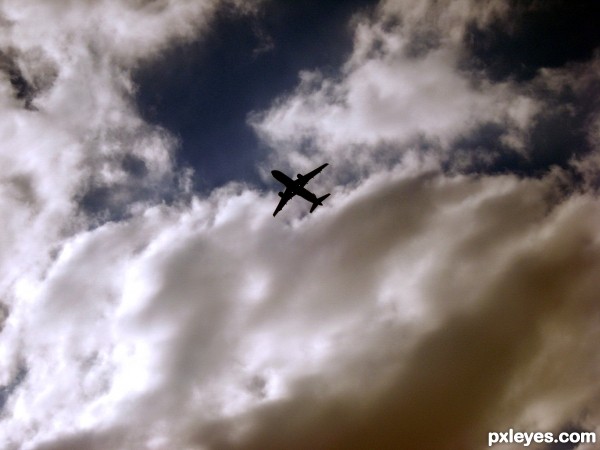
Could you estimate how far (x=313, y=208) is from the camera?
12212 cm

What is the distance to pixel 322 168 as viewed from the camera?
361ft

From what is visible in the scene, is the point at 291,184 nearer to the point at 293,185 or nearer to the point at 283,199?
the point at 293,185

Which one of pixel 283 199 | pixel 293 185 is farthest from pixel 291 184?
pixel 283 199

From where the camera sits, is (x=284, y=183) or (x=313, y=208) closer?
(x=284, y=183)

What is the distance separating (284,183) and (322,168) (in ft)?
33.6

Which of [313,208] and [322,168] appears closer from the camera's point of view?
[322,168]

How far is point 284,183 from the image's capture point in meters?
110

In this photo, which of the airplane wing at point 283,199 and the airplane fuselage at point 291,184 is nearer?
the airplane fuselage at point 291,184

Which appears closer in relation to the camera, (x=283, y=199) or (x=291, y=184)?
(x=291, y=184)

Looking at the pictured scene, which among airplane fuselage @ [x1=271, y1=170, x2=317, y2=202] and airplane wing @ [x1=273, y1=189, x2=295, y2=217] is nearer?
airplane fuselage @ [x1=271, y1=170, x2=317, y2=202]

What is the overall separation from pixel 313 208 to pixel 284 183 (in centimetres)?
1519

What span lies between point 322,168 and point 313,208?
50.9ft
